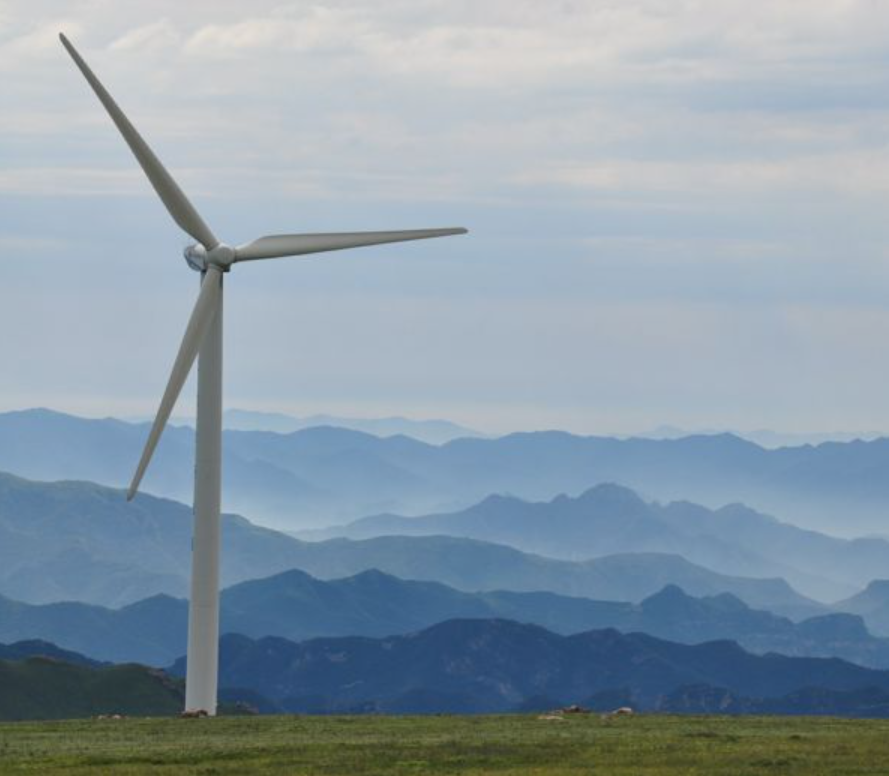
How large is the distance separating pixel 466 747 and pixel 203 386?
96.3ft

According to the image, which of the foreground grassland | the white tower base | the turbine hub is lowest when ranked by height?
the foreground grassland

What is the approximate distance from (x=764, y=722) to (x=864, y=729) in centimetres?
749

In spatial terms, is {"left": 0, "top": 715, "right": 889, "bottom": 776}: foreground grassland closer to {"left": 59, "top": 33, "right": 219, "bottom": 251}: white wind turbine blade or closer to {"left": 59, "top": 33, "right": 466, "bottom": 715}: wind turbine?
{"left": 59, "top": 33, "right": 466, "bottom": 715}: wind turbine

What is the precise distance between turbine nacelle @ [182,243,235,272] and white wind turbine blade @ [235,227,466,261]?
1185 mm

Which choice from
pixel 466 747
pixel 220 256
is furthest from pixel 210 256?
pixel 466 747

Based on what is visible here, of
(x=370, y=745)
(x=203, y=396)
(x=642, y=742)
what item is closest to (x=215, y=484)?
(x=203, y=396)

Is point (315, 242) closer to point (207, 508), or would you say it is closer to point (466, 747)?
point (207, 508)

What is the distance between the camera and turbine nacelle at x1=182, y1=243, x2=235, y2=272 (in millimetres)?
111125

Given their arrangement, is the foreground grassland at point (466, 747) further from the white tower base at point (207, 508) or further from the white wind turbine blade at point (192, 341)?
the white wind turbine blade at point (192, 341)

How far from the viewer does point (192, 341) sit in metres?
110

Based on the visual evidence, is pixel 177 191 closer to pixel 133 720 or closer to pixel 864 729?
pixel 133 720

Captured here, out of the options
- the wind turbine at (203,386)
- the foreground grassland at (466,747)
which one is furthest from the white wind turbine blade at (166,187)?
the foreground grassland at (466,747)

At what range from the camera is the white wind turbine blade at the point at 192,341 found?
108 metres

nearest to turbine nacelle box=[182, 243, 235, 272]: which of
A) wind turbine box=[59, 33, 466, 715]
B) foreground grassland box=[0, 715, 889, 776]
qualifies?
wind turbine box=[59, 33, 466, 715]
